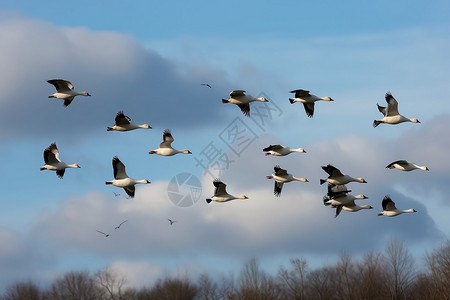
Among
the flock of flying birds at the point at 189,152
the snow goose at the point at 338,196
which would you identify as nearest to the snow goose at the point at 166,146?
the flock of flying birds at the point at 189,152

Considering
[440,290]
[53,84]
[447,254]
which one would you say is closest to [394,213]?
[53,84]

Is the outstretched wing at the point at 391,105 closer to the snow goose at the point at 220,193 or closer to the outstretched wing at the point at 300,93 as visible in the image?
the outstretched wing at the point at 300,93

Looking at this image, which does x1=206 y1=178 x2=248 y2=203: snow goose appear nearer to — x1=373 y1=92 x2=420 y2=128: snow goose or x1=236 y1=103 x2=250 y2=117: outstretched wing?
x1=236 y1=103 x2=250 y2=117: outstretched wing

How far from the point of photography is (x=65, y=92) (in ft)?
152

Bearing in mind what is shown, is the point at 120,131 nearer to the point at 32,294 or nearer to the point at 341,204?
the point at 341,204

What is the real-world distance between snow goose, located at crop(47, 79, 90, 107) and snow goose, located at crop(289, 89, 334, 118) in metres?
10.6

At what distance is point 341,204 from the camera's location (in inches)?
1960

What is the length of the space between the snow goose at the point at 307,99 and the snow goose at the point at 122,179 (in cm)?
910

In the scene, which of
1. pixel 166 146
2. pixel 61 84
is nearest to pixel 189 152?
pixel 166 146

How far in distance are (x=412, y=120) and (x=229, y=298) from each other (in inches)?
1920

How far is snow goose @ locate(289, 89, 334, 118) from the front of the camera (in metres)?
47.0

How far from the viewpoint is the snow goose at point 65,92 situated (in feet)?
151

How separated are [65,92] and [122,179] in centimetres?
525

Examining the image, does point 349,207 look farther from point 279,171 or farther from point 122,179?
point 122,179
